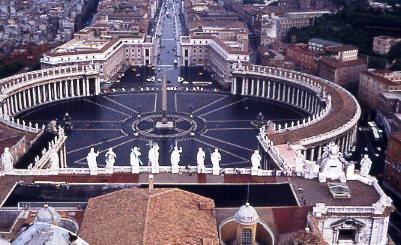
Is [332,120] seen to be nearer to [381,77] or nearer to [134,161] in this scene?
[381,77]

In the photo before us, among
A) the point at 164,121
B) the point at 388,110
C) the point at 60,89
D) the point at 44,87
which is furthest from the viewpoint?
the point at 60,89

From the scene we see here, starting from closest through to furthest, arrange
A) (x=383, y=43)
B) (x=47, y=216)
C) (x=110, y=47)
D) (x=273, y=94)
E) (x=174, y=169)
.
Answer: (x=47, y=216), (x=174, y=169), (x=273, y=94), (x=110, y=47), (x=383, y=43)

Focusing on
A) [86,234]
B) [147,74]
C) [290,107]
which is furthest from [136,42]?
[86,234]

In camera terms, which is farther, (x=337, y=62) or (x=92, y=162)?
(x=337, y=62)

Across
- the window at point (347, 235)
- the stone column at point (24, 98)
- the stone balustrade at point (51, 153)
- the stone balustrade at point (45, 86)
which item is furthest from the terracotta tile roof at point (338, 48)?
the window at point (347, 235)

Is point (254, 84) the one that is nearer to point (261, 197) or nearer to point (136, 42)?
point (136, 42)

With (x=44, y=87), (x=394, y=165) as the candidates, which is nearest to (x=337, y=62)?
(x=394, y=165)

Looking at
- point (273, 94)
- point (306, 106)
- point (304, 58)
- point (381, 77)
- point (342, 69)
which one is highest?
point (381, 77)
